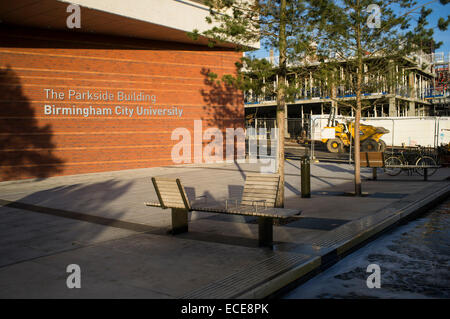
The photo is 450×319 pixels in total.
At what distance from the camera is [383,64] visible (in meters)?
10.8

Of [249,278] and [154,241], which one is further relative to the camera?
[154,241]

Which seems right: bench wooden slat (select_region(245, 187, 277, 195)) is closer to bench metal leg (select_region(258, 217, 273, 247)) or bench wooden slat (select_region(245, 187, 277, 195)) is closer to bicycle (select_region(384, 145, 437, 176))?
→ bench metal leg (select_region(258, 217, 273, 247))

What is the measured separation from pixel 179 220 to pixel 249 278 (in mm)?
2478

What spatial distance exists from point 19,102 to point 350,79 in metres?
11.6

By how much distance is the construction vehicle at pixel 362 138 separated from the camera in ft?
80.3

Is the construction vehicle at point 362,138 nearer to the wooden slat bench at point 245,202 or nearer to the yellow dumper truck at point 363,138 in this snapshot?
the yellow dumper truck at point 363,138

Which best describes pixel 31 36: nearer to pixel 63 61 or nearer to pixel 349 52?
pixel 63 61

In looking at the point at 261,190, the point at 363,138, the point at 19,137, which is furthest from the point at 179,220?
the point at 363,138

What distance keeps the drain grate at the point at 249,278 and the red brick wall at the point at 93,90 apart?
1299cm

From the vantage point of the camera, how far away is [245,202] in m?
6.65

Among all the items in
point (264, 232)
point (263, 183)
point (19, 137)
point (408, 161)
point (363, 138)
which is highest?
point (19, 137)

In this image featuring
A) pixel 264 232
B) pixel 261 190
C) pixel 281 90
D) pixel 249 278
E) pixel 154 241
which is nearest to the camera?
pixel 249 278

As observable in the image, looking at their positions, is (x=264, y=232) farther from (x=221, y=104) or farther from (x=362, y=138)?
(x=362, y=138)

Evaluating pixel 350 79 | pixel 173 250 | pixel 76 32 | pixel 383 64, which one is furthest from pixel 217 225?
pixel 76 32
